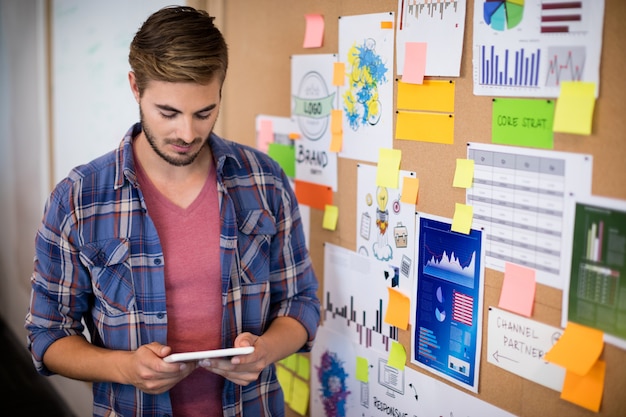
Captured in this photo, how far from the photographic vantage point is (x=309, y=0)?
2.07m

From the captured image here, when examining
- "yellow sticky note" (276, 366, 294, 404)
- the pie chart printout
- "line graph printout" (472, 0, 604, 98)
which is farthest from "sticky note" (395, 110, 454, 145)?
"yellow sticky note" (276, 366, 294, 404)

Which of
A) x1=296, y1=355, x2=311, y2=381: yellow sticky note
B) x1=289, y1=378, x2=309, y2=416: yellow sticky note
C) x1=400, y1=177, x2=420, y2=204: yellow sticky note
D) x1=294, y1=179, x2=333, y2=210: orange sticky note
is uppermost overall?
x1=400, y1=177, x2=420, y2=204: yellow sticky note

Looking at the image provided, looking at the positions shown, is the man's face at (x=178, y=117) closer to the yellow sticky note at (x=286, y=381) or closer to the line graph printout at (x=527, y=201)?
the line graph printout at (x=527, y=201)

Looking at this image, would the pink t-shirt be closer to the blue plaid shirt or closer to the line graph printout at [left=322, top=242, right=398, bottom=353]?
the blue plaid shirt

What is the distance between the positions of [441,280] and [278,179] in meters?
0.52

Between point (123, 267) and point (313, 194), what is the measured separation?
68 centimetres

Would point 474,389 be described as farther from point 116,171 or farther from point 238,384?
point 116,171

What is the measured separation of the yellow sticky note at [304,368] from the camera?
226 centimetres

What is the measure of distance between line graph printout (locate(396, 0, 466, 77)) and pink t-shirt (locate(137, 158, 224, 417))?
637 millimetres

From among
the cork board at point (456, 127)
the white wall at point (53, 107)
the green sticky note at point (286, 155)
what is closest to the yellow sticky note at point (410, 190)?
the cork board at point (456, 127)

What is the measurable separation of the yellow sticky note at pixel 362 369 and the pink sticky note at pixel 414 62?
0.82 meters

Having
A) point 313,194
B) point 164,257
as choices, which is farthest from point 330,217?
point 164,257

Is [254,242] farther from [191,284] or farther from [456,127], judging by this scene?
[456,127]

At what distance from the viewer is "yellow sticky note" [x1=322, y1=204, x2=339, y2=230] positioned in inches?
80.8
